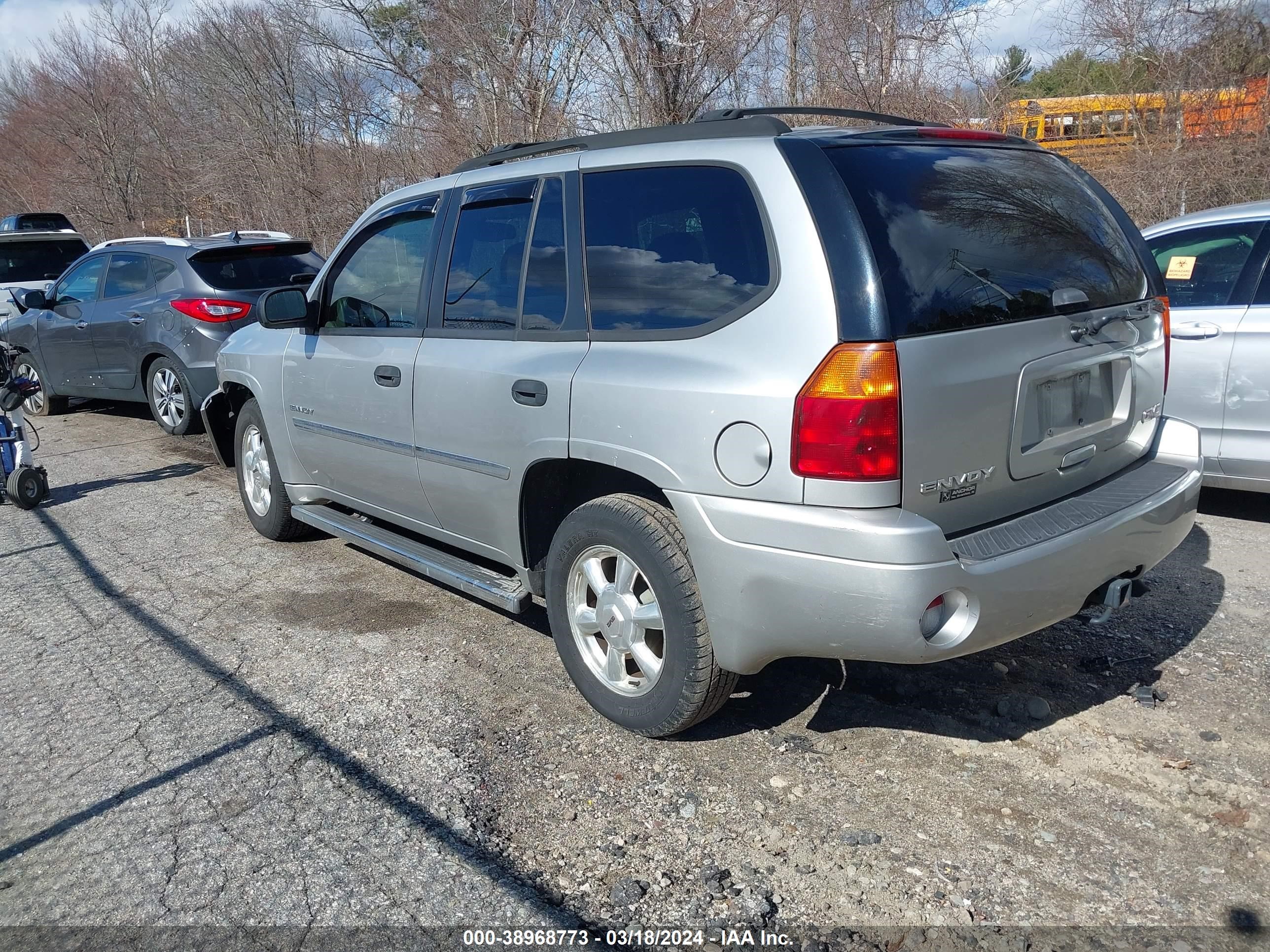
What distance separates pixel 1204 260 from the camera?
5734 millimetres

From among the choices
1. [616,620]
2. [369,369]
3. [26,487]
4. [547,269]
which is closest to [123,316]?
[26,487]

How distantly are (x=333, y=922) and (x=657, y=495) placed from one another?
1589 mm

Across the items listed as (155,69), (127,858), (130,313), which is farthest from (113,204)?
(127,858)

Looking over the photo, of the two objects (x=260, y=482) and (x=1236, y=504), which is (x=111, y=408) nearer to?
(x=260, y=482)

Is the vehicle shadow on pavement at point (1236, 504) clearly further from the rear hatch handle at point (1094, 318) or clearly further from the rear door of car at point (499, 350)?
the rear door of car at point (499, 350)

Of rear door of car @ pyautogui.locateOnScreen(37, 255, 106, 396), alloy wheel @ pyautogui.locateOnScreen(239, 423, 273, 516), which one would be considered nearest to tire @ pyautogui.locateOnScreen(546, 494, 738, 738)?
alloy wheel @ pyautogui.locateOnScreen(239, 423, 273, 516)

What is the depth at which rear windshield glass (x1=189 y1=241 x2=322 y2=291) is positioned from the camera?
876 cm

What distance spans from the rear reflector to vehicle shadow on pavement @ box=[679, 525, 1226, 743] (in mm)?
1021

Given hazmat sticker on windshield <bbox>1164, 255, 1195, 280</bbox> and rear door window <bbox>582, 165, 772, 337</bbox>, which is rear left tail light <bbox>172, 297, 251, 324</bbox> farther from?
hazmat sticker on windshield <bbox>1164, 255, 1195, 280</bbox>

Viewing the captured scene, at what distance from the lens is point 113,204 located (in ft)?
92.7

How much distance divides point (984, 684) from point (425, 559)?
236cm

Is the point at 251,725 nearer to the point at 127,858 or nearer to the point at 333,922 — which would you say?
the point at 127,858

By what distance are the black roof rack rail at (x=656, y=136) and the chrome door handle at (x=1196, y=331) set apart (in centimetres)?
322

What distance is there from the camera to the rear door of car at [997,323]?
2.85 m
